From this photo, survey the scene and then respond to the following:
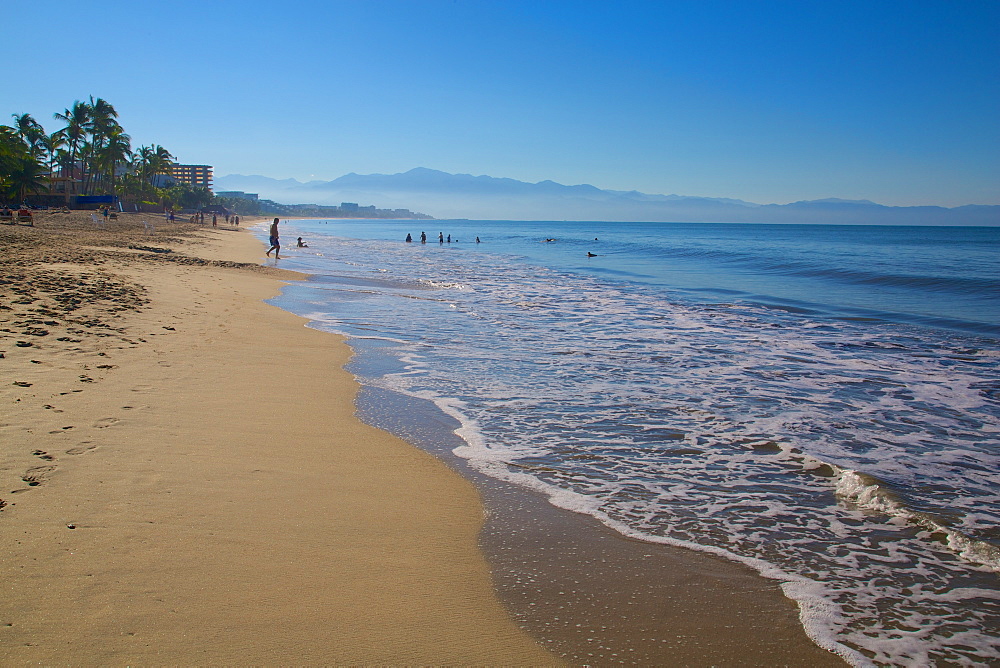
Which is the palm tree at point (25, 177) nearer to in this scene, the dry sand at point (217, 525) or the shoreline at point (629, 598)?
the dry sand at point (217, 525)

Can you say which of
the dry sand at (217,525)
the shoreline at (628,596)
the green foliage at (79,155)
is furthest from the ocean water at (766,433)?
the green foliage at (79,155)

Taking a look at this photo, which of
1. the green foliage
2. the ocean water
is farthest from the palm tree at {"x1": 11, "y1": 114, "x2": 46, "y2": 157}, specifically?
the ocean water

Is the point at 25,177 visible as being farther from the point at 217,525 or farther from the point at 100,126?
the point at 217,525

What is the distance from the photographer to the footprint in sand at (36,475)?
3732 mm

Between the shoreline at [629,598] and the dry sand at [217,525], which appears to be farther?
the shoreline at [629,598]

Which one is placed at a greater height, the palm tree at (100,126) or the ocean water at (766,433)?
the palm tree at (100,126)

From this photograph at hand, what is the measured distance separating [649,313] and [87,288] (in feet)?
42.0

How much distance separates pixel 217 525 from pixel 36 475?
1.34 meters

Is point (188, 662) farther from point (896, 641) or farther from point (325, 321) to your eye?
point (325, 321)

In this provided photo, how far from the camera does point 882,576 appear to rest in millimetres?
3598

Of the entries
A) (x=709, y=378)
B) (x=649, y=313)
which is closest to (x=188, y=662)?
(x=709, y=378)

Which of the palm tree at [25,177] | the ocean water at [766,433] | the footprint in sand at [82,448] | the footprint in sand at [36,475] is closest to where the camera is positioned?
the ocean water at [766,433]

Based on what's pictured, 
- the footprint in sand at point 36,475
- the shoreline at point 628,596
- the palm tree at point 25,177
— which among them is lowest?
the shoreline at point 628,596

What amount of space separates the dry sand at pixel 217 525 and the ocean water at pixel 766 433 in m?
1.19
